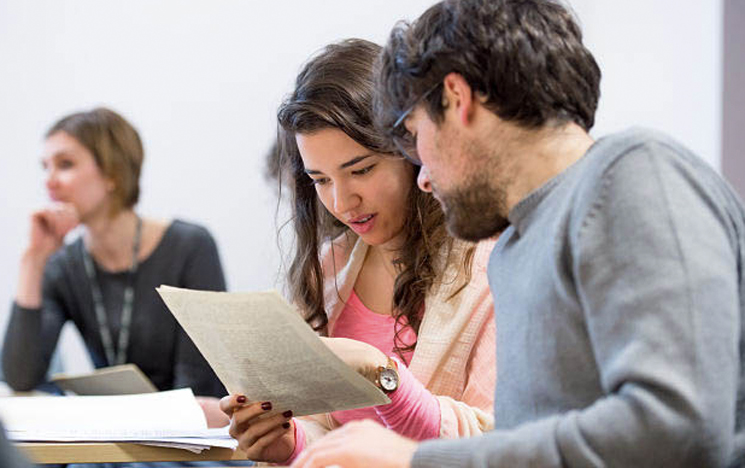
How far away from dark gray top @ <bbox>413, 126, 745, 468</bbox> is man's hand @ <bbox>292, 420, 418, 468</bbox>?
25 mm

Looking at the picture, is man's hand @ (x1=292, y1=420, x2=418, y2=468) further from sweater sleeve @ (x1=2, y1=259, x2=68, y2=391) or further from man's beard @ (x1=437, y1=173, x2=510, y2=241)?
sweater sleeve @ (x1=2, y1=259, x2=68, y2=391)

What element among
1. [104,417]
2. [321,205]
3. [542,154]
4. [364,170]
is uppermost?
[542,154]

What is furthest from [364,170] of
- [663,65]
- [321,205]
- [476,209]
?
[663,65]

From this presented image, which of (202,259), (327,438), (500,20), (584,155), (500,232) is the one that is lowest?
(202,259)

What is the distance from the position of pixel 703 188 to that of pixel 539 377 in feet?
0.74

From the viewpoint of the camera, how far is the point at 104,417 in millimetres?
1284

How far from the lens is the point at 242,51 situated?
3232mm

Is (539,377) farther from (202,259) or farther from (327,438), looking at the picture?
(202,259)

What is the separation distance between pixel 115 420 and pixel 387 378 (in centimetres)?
42

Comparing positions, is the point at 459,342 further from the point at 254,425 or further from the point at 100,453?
the point at 100,453

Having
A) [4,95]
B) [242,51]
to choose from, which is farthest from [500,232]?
[4,95]

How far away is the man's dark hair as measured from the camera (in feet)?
2.83

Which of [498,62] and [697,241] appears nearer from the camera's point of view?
[697,241]

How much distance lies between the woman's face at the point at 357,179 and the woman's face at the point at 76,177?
1.32 m
